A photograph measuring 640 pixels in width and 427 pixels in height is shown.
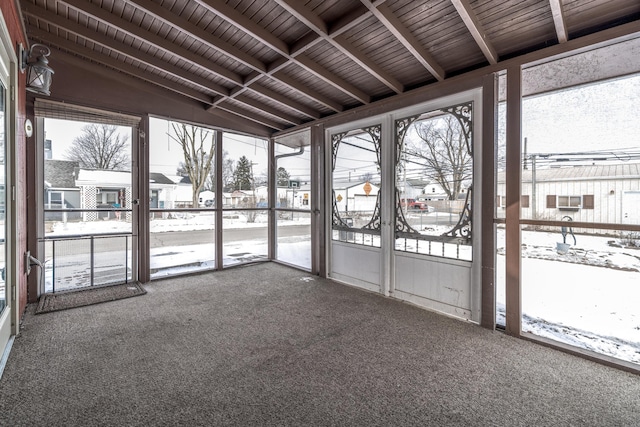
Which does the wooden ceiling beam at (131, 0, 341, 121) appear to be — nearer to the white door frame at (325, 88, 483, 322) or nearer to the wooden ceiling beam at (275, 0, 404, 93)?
the wooden ceiling beam at (275, 0, 404, 93)

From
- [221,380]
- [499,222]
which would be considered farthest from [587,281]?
[221,380]

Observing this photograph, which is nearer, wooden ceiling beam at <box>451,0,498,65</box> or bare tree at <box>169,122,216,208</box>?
wooden ceiling beam at <box>451,0,498,65</box>

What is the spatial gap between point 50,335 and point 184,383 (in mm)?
1637

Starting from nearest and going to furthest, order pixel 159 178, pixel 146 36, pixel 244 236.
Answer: pixel 146 36 < pixel 159 178 < pixel 244 236

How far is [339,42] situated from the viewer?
113 inches

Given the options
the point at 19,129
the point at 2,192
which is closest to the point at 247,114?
the point at 19,129

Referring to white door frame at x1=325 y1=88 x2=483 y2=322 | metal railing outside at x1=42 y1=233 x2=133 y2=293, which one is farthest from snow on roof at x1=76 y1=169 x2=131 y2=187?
white door frame at x1=325 y1=88 x2=483 y2=322

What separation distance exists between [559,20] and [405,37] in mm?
1126

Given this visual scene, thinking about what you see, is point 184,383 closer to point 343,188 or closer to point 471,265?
point 471,265

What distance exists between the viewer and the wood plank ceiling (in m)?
2.40

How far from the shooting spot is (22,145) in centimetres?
299

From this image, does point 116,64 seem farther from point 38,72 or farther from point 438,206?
point 438,206

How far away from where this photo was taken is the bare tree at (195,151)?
15.6 feet

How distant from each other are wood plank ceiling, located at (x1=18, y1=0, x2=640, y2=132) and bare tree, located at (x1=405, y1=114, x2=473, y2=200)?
1.77ft
